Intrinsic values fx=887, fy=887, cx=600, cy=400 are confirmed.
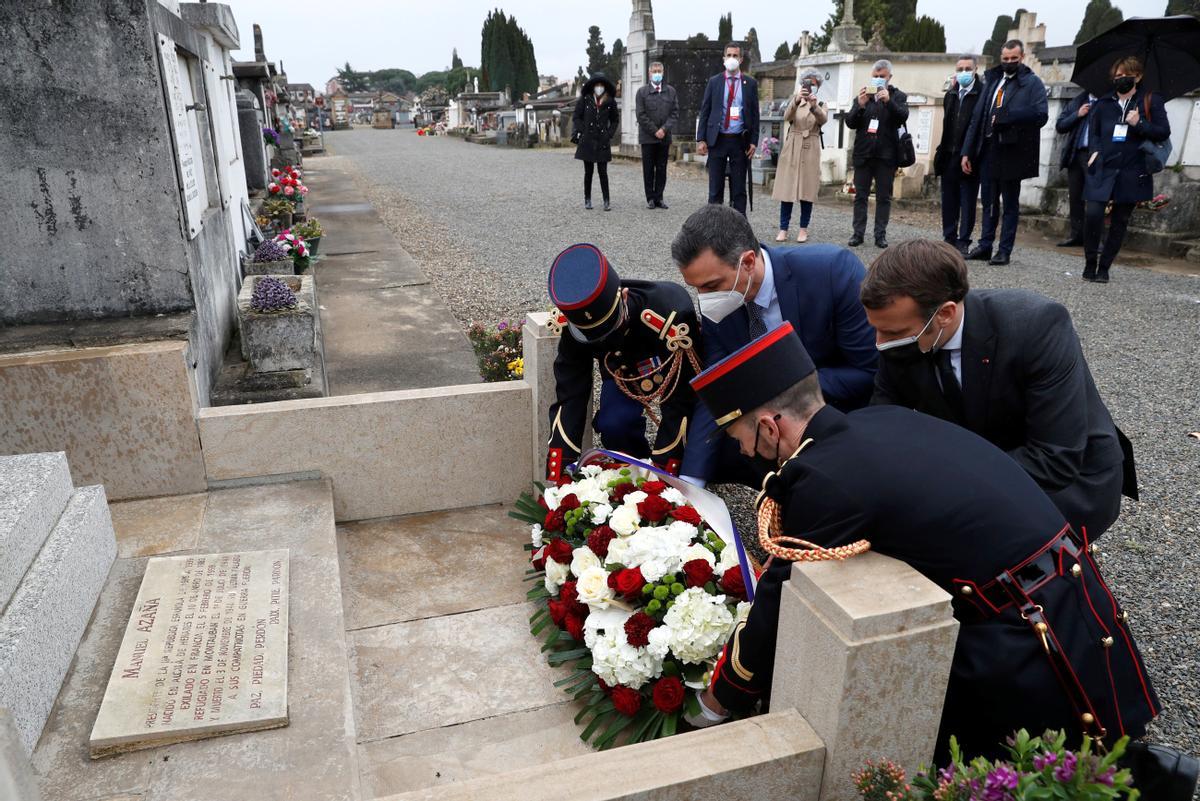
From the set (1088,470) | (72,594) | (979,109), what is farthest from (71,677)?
(979,109)

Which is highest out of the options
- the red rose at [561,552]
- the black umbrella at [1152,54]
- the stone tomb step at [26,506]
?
the black umbrella at [1152,54]

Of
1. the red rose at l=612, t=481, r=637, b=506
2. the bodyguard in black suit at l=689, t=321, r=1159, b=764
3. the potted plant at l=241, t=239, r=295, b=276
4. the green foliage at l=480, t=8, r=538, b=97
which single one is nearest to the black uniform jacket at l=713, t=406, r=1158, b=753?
the bodyguard in black suit at l=689, t=321, r=1159, b=764

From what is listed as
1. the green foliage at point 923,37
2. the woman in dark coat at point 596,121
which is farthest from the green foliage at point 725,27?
the woman in dark coat at point 596,121

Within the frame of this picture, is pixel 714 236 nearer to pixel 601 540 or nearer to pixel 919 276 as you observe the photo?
pixel 919 276

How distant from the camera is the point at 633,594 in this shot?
265 centimetres

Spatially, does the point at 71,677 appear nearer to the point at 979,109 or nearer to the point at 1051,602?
the point at 1051,602

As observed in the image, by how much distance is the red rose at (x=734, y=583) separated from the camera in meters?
2.59

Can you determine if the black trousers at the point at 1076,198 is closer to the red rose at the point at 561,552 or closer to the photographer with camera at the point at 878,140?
the photographer with camera at the point at 878,140

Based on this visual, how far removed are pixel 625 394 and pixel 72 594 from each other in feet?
6.41

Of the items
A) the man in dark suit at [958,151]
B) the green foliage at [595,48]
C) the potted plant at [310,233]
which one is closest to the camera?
the potted plant at [310,233]

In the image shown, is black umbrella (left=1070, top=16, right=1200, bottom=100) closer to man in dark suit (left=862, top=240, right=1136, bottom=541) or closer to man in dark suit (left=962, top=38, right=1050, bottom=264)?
man in dark suit (left=962, top=38, right=1050, bottom=264)

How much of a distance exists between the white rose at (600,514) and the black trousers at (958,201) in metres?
6.49

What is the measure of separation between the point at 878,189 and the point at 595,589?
7.29 metres

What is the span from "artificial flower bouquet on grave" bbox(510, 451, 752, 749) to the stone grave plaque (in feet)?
2.79
